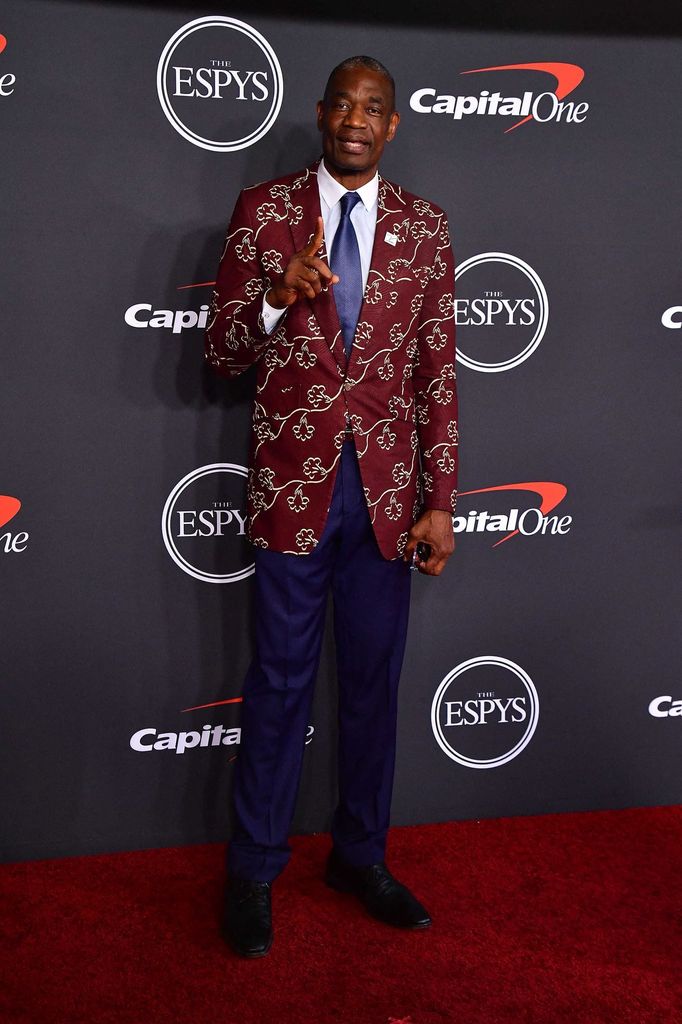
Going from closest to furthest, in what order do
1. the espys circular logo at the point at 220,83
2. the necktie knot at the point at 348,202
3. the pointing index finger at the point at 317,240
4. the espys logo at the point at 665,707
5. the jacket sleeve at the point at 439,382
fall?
Result: the pointing index finger at the point at 317,240 < the necktie knot at the point at 348,202 < the jacket sleeve at the point at 439,382 < the espys circular logo at the point at 220,83 < the espys logo at the point at 665,707

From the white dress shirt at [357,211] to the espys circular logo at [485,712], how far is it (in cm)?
124

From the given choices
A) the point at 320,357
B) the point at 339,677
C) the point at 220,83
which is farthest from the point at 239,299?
the point at 339,677

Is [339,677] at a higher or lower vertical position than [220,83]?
lower

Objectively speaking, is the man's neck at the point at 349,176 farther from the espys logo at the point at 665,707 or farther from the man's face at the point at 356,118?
the espys logo at the point at 665,707

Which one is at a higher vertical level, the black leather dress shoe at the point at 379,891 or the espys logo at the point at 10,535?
the espys logo at the point at 10,535

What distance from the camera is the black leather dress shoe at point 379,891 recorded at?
2271 mm

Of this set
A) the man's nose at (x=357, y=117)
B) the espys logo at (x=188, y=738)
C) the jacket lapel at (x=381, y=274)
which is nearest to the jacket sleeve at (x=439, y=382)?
the jacket lapel at (x=381, y=274)

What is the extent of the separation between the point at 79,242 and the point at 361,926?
1.81 metres

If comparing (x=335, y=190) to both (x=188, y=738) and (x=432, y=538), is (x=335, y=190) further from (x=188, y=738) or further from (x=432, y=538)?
(x=188, y=738)

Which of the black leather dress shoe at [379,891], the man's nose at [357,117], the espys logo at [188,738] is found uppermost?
the man's nose at [357,117]

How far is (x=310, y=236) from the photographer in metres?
2.11

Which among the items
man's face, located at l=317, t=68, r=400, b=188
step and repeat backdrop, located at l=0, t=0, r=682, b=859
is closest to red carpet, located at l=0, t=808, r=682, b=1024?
step and repeat backdrop, located at l=0, t=0, r=682, b=859

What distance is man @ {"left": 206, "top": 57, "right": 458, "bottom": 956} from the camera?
2.11 m

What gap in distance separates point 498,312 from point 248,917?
1.67 meters
